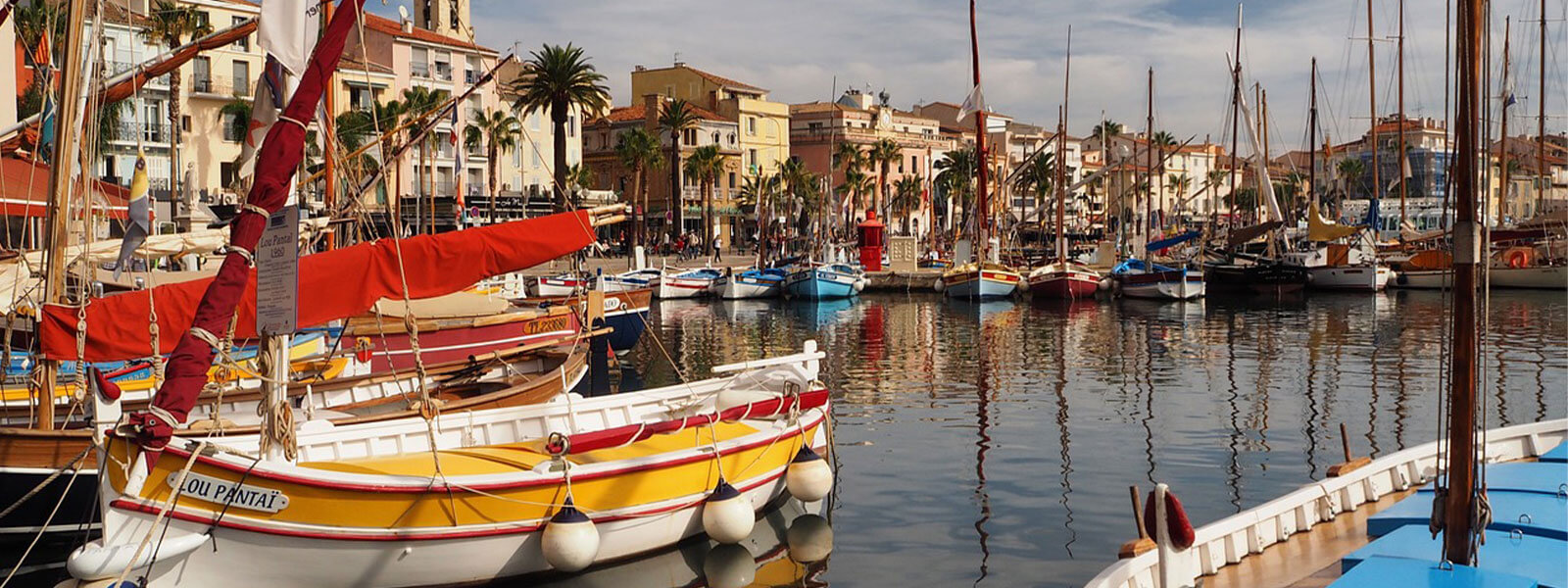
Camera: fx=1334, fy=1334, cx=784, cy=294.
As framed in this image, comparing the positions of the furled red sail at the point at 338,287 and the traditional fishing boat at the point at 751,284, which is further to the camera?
the traditional fishing boat at the point at 751,284

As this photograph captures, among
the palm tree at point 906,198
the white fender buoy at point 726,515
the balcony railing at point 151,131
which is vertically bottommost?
the white fender buoy at point 726,515

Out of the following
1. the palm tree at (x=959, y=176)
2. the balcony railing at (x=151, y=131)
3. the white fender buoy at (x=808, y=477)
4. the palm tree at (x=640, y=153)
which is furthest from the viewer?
the palm tree at (x=959, y=176)

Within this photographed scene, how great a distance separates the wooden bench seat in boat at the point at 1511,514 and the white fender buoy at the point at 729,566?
22.8ft

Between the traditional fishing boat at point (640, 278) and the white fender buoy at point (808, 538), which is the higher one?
the traditional fishing boat at point (640, 278)

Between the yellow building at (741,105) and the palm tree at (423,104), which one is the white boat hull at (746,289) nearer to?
the palm tree at (423,104)

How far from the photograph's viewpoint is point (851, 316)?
184 ft

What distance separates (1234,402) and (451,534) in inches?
780

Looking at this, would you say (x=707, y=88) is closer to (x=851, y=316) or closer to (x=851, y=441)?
(x=851, y=316)

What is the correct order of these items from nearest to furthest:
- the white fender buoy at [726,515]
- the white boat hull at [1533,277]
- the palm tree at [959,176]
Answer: the white fender buoy at [726,515]
the white boat hull at [1533,277]
the palm tree at [959,176]

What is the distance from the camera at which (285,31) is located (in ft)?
37.4

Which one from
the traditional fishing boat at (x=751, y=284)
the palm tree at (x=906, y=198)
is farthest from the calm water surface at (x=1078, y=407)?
the palm tree at (x=906, y=198)

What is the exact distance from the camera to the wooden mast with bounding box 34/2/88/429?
49.6ft

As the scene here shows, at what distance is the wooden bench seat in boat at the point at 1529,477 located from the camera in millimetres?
11750

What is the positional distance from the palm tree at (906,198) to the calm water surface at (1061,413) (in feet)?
204
